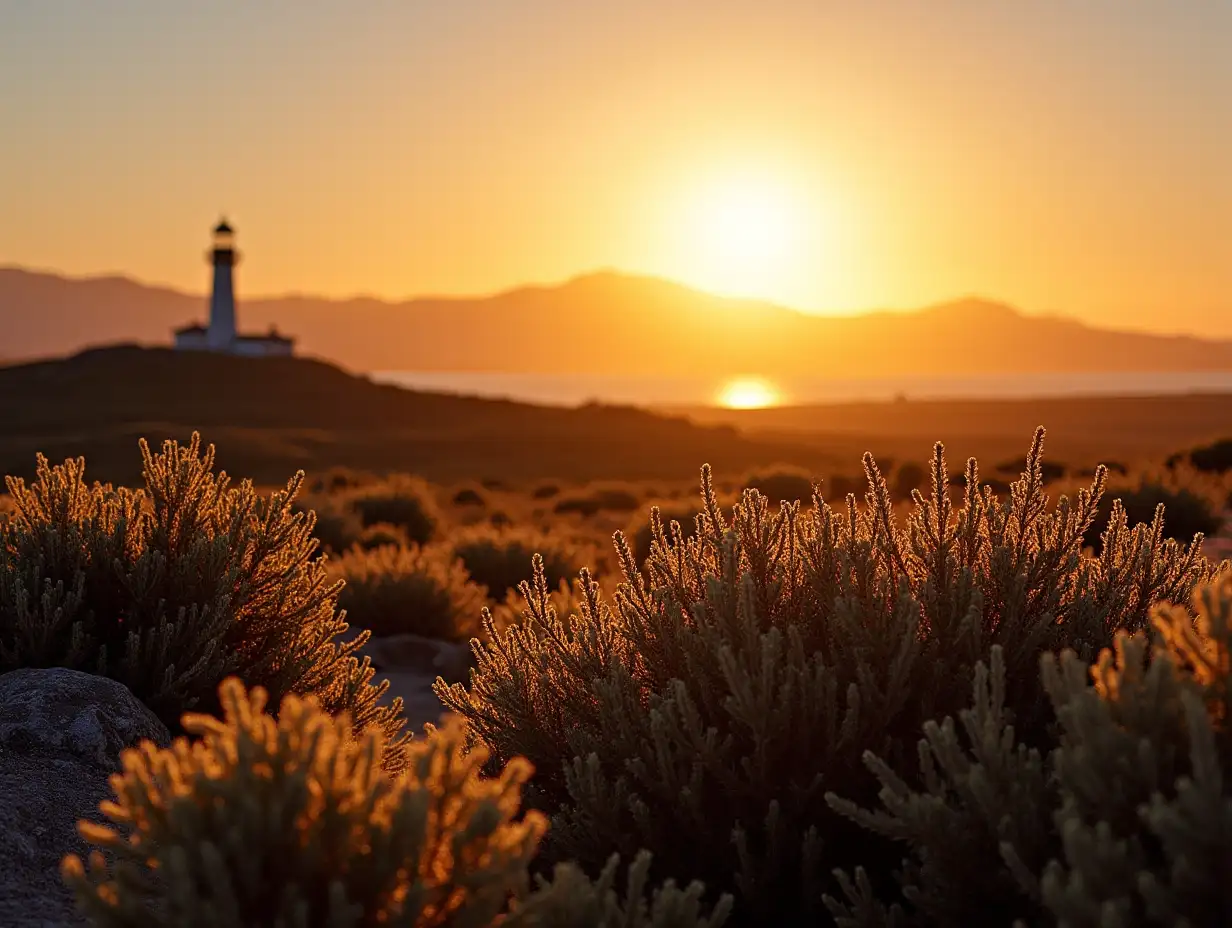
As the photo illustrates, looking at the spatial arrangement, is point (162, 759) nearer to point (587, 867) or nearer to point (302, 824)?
point (302, 824)

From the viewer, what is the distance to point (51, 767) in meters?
4.19

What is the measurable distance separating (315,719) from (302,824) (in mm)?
209

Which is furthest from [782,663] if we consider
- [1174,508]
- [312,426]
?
[312,426]

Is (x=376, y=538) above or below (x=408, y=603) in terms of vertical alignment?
below

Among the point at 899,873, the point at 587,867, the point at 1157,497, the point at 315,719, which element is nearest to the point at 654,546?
the point at 587,867

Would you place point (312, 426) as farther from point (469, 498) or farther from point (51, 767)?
point (51, 767)

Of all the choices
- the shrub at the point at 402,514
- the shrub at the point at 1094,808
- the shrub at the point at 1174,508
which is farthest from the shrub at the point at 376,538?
the shrub at the point at 1094,808

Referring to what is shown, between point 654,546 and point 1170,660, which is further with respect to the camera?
point 654,546

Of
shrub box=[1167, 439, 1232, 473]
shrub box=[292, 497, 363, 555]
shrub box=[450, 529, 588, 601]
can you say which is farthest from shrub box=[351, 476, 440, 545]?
shrub box=[1167, 439, 1232, 473]

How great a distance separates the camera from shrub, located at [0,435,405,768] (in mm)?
5062

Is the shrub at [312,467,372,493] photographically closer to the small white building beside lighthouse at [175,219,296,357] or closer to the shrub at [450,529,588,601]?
the shrub at [450,529,588,601]

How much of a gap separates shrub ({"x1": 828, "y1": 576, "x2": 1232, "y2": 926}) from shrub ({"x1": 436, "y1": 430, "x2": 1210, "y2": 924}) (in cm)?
35

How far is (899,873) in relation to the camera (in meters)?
3.02

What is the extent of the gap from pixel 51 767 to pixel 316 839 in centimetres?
225
